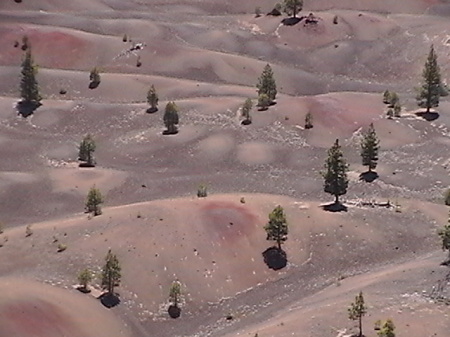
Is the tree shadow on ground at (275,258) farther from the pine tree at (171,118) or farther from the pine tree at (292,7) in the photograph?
the pine tree at (292,7)

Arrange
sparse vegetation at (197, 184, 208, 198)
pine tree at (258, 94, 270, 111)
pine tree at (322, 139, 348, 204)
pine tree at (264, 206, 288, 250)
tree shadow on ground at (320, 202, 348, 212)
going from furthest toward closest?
pine tree at (258, 94, 270, 111) → sparse vegetation at (197, 184, 208, 198) → tree shadow on ground at (320, 202, 348, 212) → pine tree at (322, 139, 348, 204) → pine tree at (264, 206, 288, 250)

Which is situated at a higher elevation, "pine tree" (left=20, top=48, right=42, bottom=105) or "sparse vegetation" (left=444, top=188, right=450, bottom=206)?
"pine tree" (left=20, top=48, right=42, bottom=105)

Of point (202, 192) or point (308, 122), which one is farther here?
point (308, 122)

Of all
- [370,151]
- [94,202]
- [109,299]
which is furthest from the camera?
[370,151]

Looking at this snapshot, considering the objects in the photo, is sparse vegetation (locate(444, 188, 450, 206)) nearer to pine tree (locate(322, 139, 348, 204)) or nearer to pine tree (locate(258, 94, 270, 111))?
pine tree (locate(322, 139, 348, 204))

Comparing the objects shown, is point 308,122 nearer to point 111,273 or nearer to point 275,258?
point 275,258

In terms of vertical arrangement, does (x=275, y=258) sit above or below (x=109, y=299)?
above

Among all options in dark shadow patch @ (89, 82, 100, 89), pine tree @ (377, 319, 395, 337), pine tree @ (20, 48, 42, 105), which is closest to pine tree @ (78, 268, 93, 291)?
pine tree @ (377, 319, 395, 337)

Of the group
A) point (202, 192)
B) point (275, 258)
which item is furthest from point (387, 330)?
point (202, 192)
